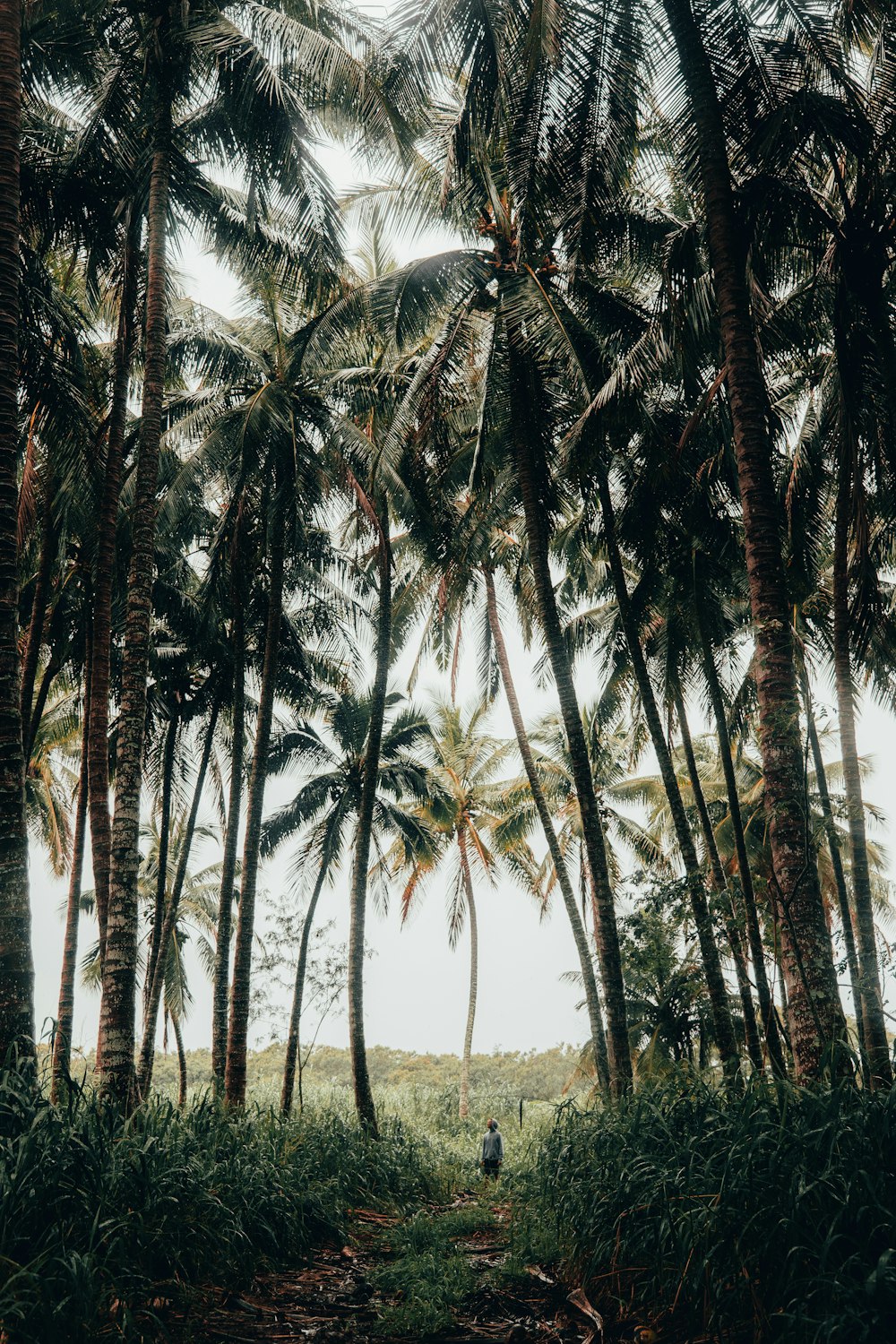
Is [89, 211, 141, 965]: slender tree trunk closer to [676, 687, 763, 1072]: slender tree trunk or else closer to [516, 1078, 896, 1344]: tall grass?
[516, 1078, 896, 1344]: tall grass

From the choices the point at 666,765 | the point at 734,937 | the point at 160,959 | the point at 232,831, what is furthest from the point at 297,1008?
the point at 734,937

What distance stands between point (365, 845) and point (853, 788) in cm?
Answer: 762

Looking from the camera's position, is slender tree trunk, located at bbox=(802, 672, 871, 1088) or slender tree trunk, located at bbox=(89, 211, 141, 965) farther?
slender tree trunk, located at bbox=(89, 211, 141, 965)

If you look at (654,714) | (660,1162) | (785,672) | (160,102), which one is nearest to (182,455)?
(160,102)

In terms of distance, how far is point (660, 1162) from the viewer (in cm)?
536

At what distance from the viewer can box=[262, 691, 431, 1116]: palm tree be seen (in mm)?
19422

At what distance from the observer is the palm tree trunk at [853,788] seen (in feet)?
27.7

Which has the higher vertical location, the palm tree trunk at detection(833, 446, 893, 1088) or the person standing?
the palm tree trunk at detection(833, 446, 893, 1088)

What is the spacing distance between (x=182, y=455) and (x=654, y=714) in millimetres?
10174

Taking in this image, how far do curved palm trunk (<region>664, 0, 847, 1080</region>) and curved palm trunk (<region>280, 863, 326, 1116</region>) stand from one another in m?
12.9

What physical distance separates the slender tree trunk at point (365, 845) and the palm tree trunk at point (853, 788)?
7056mm

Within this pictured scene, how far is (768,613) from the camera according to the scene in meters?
6.44

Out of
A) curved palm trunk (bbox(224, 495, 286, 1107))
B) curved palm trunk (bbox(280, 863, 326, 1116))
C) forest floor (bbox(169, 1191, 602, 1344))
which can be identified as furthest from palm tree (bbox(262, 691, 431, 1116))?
forest floor (bbox(169, 1191, 602, 1344))

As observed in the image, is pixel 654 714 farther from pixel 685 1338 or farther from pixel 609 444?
pixel 685 1338
